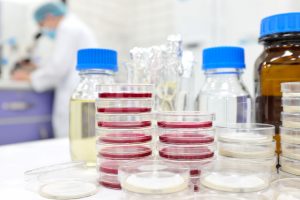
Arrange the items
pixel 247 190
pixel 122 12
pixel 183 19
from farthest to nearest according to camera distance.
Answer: pixel 122 12 < pixel 183 19 < pixel 247 190

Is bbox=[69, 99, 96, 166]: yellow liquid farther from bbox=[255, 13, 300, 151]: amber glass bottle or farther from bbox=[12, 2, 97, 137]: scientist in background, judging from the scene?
bbox=[12, 2, 97, 137]: scientist in background

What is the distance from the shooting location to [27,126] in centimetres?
154

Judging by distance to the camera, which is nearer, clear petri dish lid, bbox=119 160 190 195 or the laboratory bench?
clear petri dish lid, bbox=119 160 190 195

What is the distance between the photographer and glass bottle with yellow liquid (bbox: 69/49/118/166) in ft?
1.52

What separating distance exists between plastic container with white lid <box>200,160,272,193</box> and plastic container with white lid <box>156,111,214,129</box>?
0.15ft

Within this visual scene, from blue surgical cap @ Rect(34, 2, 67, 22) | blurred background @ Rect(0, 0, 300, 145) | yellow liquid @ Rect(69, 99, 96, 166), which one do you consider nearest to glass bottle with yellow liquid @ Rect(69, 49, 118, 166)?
yellow liquid @ Rect(69, 99, 96, 166)

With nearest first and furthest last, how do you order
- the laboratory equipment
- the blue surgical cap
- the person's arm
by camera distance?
the laboratory equipment < the person's arm < the blue surgical cap

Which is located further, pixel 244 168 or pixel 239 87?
pixel 239 87

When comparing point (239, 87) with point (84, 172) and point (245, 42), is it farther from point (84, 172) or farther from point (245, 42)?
point (245, 42)

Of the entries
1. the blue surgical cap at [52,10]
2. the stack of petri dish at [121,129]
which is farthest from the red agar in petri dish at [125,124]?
the blue surgical cap at [52,10]

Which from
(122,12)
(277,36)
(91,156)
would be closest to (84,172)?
(91,156)

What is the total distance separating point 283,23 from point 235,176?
21 centimetres

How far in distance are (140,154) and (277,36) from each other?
9.2 inches

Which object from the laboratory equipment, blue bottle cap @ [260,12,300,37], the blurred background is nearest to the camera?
the laboratory equipment
